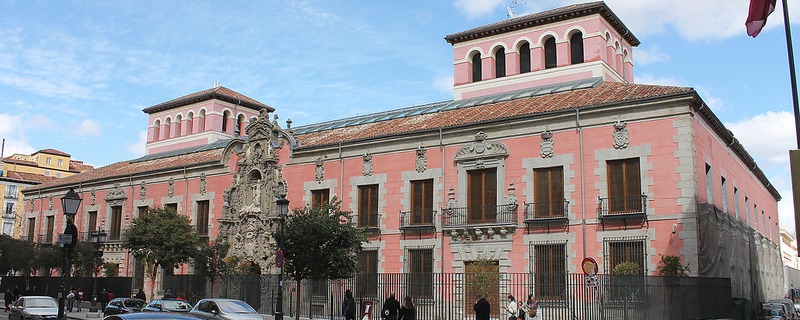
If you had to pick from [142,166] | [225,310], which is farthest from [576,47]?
[142,166]

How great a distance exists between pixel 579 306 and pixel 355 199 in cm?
1221

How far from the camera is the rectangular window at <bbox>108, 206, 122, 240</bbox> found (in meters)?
44.4

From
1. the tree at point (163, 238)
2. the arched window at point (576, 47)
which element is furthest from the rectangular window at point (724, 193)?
the tree at point (163, 238)

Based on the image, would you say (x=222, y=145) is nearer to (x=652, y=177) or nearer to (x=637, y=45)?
(x=637, y=45)

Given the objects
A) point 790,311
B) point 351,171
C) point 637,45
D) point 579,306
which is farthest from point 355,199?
point 790,311

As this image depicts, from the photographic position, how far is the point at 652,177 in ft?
81.1

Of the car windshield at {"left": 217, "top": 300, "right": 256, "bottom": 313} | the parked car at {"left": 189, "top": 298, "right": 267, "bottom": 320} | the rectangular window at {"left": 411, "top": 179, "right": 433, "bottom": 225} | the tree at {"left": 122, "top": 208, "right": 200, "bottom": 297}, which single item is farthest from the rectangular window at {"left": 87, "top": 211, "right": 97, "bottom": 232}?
the car windshield at {"left": 217, "top": 300, "right": 256, "bottom": 313}

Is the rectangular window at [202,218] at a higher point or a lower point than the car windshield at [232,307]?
higher

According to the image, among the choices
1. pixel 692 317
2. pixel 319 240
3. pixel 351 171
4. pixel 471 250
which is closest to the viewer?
pixel 692 317

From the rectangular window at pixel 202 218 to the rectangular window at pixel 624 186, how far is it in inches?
883

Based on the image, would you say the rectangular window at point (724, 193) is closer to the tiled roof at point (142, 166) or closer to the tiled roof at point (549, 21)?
the tiled roof at point (549, 21)

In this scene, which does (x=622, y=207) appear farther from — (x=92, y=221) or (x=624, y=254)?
(x=92, y=221)

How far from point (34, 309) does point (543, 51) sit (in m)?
24.3

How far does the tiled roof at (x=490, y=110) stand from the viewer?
26491 millimetres
